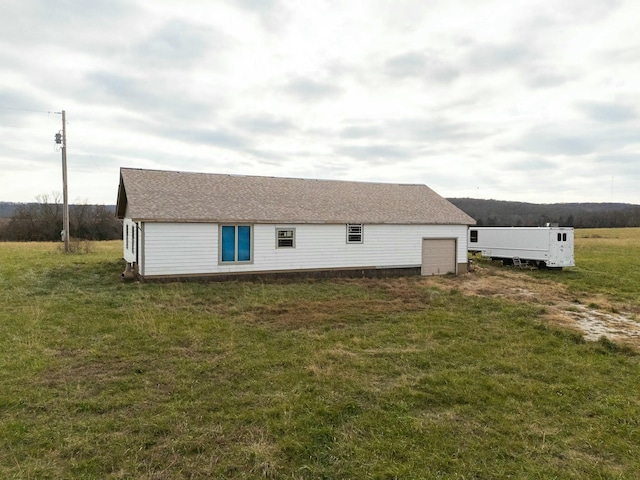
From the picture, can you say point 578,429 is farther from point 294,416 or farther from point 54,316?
point 54,316

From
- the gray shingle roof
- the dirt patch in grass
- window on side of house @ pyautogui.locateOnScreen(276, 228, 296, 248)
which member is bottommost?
the dirt patch in grass

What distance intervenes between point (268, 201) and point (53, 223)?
4072 cm

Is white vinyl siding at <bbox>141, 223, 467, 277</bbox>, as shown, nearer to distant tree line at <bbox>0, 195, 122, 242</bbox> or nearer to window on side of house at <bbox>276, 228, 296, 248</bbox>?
window on side of house at <bbox>276, 228, 296, 248</bbox>

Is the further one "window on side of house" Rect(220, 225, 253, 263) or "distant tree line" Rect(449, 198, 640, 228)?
"distant tree line" Rect(449, 198, 640, 228)

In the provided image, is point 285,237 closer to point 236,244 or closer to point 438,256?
point 236,244

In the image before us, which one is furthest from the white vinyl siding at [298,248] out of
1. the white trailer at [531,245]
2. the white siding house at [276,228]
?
the white trailer at [531,245]

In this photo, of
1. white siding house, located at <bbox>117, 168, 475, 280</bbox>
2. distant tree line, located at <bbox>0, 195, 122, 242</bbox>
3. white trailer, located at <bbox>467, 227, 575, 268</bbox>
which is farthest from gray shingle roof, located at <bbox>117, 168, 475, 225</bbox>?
distant tree line, located at <bbox>0, 195, 122, 242</bbox>

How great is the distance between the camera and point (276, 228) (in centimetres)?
1684

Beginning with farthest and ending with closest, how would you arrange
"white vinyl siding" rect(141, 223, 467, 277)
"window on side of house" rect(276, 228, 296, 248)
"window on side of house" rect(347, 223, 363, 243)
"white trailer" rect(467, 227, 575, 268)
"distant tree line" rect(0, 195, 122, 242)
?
"distant tree line" rect(0, 195, 122, 242), "white trailer" rect(467, 227, 575, 268), "window on side of house" rect(347, 223, 363, 243), "window on side of house" rect(276, 228, 296, 248), "white vinyl siding" rect(141, 223, 467, 277)

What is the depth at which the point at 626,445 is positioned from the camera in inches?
175

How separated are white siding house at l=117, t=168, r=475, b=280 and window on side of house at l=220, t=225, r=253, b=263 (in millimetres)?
40

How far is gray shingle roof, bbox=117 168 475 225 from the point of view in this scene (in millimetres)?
15727

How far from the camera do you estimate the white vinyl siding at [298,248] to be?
49.1 feet

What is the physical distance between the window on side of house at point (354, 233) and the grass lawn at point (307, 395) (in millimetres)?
7453
